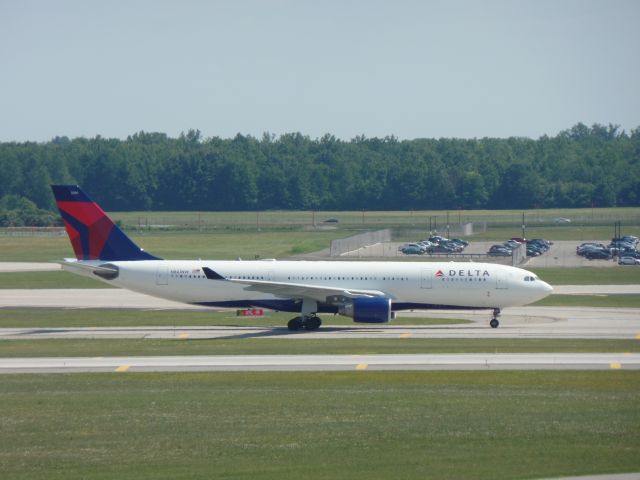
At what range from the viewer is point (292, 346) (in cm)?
4253

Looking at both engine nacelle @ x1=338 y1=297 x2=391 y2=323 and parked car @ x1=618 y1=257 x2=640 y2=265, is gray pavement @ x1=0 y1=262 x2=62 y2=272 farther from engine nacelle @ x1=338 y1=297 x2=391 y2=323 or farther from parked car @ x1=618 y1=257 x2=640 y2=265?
parked car @ x1=618 y1=257 x2=640 y2=265

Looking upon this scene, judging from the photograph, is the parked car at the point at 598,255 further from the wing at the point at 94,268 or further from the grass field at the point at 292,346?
the wing at the point at 94,268

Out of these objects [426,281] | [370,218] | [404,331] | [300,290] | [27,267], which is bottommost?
[404,331]

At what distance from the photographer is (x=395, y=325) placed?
5175 centimetres

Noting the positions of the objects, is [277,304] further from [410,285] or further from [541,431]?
[541,431]

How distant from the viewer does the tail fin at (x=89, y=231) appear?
51688 mm

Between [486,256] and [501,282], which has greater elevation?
[501,282]

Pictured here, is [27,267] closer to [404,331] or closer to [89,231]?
[89,231]

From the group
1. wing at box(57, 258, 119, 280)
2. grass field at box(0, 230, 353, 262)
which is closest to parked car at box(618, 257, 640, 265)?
grass field at box(0, 230, 353, 262)

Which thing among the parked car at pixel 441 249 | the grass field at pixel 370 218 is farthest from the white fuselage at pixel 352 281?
the grass field at pixel 370 218

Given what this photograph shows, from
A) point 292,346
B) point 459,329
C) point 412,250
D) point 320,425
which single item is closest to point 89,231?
point 292,346

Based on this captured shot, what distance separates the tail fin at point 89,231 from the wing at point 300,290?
5087 millimetres

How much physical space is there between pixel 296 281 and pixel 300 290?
2042 millimetres

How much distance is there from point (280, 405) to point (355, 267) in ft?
75.7
